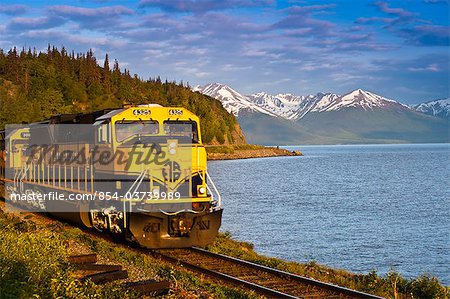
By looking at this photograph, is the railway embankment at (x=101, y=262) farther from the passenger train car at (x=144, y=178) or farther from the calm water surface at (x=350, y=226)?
the calm water surface at (x=350, y=226)

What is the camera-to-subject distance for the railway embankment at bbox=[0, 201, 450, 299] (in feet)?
30.4

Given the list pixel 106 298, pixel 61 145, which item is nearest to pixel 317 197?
pixel 61 145

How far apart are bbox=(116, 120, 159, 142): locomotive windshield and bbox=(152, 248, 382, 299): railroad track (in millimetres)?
3522

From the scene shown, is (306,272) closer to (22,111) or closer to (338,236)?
(338,236)

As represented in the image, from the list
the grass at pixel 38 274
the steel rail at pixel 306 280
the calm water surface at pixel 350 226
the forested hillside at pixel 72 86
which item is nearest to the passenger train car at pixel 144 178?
the steel rail at pixel 306 280

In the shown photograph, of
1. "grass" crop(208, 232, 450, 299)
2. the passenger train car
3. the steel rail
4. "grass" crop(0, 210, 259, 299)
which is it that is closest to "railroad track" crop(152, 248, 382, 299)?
the steel rail

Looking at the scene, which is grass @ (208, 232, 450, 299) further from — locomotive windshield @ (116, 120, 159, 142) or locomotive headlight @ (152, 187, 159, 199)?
locomotive windshield @ (116, 120, 159, 142)

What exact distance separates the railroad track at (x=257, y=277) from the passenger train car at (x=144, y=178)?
628 millimetres

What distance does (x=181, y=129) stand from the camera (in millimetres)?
16734

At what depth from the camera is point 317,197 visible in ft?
162

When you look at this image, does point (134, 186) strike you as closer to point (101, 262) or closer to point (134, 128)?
point (134, 128)

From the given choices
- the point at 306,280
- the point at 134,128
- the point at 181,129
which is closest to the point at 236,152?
the point at 181,129

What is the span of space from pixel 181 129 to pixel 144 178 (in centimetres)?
199

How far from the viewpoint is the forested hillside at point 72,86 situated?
11631cm
